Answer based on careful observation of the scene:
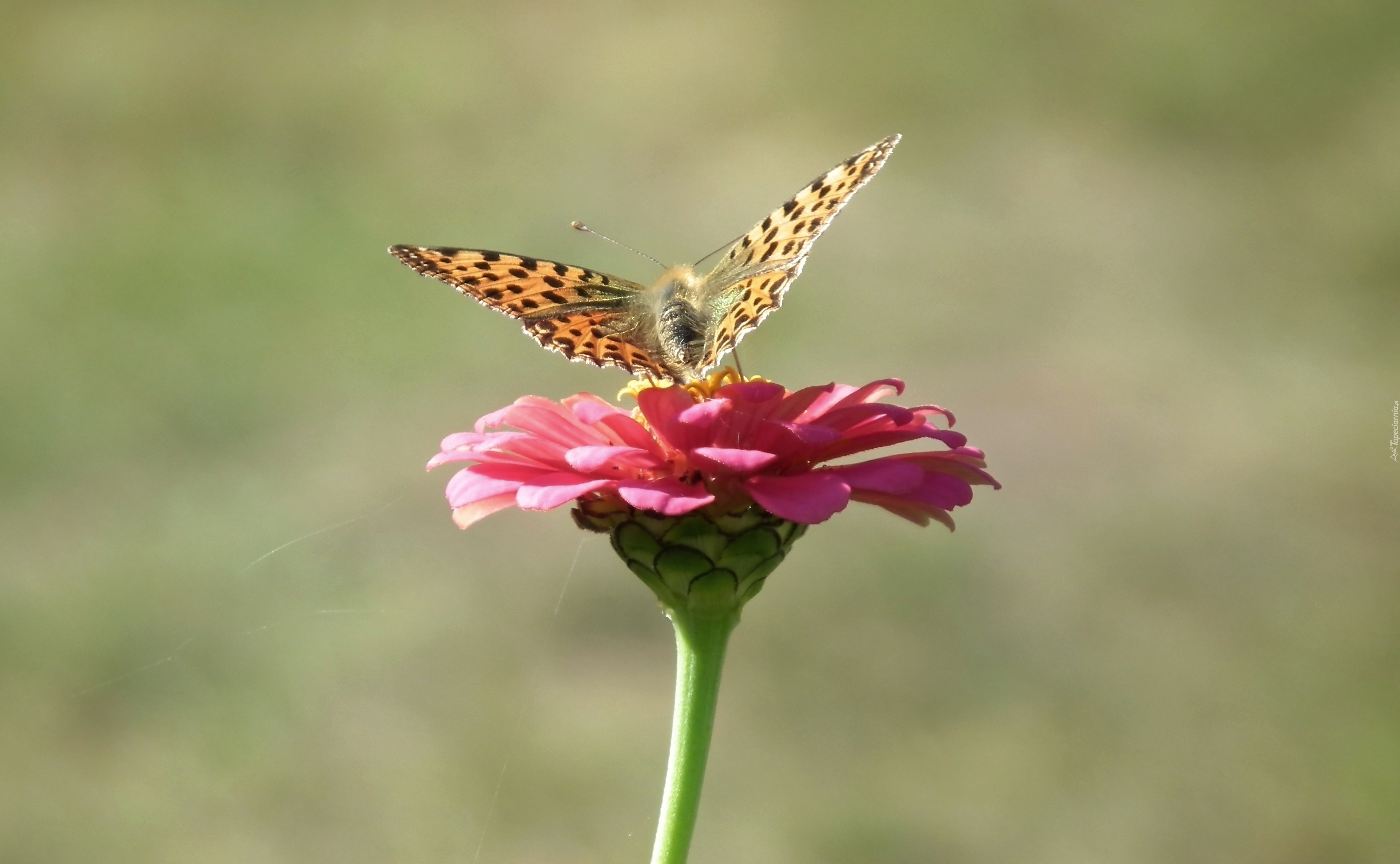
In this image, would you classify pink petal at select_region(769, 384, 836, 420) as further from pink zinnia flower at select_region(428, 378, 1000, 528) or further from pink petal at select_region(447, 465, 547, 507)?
pink petal at select_region(447, 465, 547, 507)

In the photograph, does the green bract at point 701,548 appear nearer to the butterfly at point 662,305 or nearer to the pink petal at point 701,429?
the pink petal at point 701,429

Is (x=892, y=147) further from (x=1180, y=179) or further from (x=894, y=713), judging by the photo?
(x=1180, y=179)

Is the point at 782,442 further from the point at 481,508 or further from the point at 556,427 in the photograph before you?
the point at 481,508

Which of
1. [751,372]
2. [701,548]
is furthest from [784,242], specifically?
[751,372]

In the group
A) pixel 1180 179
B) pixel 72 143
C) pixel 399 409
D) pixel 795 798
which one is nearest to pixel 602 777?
pixel 795 798

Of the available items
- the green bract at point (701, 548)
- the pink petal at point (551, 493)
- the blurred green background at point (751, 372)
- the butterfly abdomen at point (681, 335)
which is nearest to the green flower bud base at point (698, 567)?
the green bract at point (701, 548)

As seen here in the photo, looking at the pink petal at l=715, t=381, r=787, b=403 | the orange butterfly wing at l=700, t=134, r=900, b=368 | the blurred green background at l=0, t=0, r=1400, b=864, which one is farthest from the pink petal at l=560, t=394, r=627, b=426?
the blurred green background at l=0, t=0, r=1400, b=864

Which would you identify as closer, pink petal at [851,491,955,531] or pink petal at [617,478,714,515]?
pink petal at [617,478,714,515]
